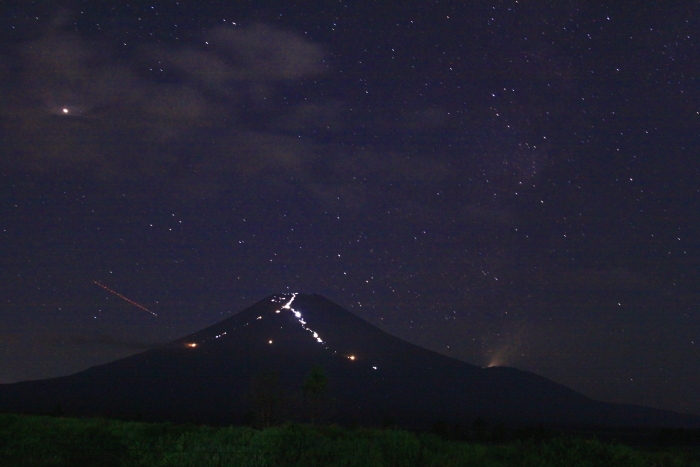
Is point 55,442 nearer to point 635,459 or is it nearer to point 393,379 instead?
point 635,459

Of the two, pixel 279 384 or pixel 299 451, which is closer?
pixel 299 451

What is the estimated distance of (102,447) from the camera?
46.0 feet

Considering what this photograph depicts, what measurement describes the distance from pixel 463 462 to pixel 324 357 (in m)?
176

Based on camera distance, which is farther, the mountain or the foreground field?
the mountain

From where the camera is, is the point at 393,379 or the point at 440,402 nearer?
the point at 440,402

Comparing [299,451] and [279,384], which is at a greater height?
[299,451]

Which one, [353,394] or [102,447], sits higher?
[102,447]

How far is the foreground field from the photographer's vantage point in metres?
11.0

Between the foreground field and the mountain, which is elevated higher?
the foreground field

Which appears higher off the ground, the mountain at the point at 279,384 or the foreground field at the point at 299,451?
the foreground field at the point at 299,451

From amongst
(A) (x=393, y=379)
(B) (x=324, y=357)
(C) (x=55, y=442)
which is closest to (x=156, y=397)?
(B) (x=324, y=357)

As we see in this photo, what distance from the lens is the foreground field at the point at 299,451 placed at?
36.2 feet

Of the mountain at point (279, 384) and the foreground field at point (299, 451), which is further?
the mountain at point (279, 384)

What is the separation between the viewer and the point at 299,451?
A: 1190 cm
